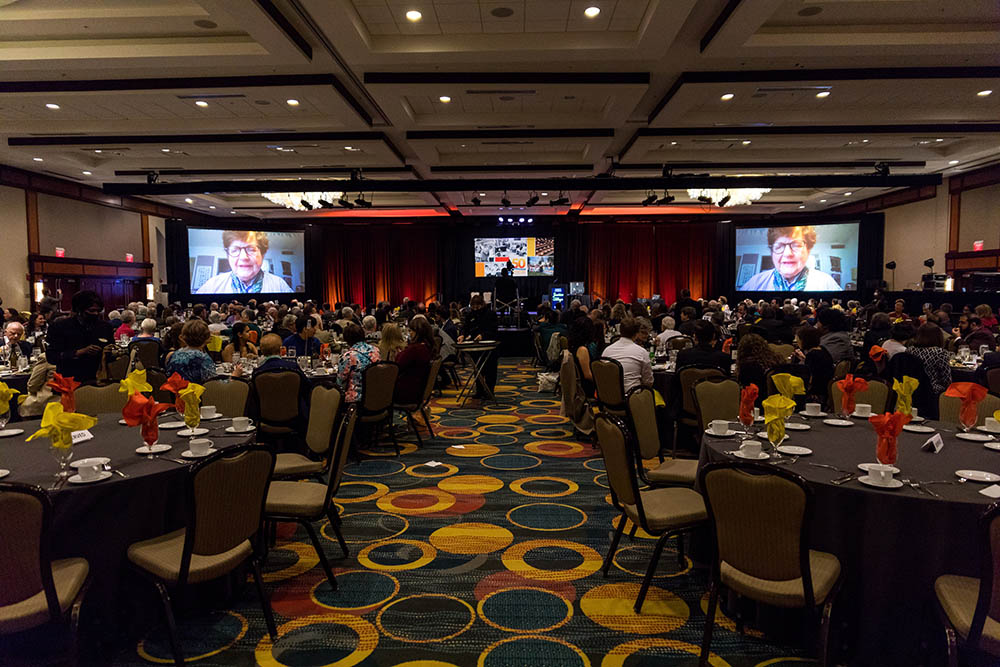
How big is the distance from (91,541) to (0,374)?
15.6 feet

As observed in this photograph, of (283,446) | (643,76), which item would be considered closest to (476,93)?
(643,76)

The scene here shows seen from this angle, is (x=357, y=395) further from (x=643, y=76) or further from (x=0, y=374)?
(x=643, y=76)

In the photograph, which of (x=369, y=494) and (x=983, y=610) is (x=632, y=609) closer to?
(x=983, y=610)

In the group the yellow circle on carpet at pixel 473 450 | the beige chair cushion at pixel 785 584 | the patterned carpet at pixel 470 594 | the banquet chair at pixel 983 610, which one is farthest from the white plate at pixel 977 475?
the yellow circle on carpet at pixel 473 450

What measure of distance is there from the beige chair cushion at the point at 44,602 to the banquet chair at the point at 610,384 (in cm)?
407

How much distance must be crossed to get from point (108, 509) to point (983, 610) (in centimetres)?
331

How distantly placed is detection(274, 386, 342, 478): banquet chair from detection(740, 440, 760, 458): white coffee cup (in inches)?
90.3

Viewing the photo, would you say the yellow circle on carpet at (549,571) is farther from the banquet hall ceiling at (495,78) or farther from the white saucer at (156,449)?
the banquet hall ceiling at (495,78)

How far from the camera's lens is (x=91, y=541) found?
261cm

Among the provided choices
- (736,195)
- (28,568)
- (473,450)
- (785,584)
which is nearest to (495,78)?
(473,450)

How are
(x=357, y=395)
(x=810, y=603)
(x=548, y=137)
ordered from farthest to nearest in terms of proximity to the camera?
1. (x=548, y=137)
2. (x=357, y=395)
3. (x=810, y=603)

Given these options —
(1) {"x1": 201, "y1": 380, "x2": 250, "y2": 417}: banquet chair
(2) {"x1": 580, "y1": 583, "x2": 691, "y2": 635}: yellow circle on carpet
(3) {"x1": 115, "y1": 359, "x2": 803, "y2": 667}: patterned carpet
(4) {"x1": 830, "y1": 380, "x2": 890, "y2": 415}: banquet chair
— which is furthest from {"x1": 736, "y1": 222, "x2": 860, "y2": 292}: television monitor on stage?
(1) {"x1": 201, "y1": 380, "x2": 250, "y2": 417}: banquet chair

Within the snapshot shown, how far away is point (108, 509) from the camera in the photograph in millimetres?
2641

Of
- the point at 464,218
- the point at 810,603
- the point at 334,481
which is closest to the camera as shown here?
the point at 810,603
